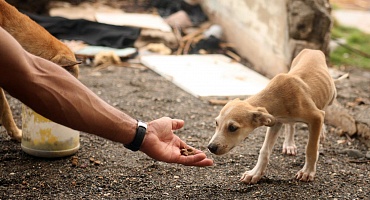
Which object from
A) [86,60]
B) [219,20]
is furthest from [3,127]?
[219,20]

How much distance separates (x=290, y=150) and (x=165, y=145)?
1544mm

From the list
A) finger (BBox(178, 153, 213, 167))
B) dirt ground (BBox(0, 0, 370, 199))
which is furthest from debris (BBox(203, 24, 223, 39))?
finger (BBox(178, 153, 213, 167))

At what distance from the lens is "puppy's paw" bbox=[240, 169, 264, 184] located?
391 cm

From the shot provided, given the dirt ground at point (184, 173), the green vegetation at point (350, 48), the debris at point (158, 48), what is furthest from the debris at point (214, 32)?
the dirt ground at point (184, 173)

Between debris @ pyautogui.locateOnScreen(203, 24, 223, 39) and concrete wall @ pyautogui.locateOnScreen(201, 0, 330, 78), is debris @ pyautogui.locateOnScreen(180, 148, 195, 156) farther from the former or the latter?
debris @ pyautogui.locateOnScreen(203, 24, 223, 39)

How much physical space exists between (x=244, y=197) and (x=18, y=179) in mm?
1545

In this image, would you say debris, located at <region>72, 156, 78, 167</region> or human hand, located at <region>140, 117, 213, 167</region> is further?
debris, located at <region>72, 156, 78, 167</region>

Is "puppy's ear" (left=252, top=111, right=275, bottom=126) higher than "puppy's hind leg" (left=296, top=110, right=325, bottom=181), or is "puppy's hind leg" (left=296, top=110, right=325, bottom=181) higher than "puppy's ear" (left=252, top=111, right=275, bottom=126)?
"puppy's ear" (left=252, top=111, right=275, bottom=126)

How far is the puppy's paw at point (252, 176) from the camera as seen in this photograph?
3908 millimetres

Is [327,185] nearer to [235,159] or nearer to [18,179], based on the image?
[235,159]

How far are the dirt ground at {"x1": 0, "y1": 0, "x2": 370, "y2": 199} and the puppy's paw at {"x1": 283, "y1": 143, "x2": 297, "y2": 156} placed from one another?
0.05 m

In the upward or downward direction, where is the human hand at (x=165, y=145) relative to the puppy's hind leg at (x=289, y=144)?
upward

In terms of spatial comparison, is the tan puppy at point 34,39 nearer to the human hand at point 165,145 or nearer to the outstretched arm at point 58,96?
the human hand at point 165,145

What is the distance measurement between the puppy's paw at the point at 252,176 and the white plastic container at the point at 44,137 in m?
1.32
